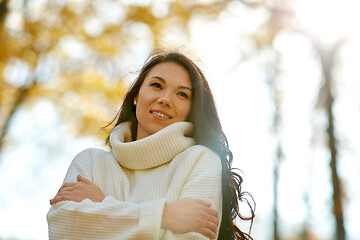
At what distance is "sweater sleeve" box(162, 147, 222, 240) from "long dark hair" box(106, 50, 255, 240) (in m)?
0.16

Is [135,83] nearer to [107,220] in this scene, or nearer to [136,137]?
[136,137]

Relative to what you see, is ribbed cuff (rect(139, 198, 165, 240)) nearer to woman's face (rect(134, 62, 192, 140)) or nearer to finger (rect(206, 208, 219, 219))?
finger (rect(206, 208, 219, 219))

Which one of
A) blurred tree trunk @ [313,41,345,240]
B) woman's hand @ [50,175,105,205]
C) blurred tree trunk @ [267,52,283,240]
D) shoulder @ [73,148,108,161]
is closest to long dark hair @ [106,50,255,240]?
shoulder @ [73,148,108,161]

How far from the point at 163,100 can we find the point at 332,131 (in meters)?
4.88

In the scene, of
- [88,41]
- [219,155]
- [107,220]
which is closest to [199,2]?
[88,41]

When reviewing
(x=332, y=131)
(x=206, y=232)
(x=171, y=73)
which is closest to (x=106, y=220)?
(x=206, y=232)

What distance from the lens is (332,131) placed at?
6.43 metres

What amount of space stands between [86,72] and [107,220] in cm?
689

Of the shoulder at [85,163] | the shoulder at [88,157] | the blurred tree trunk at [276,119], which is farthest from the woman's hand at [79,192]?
the blurred tree trunk at [276,119]

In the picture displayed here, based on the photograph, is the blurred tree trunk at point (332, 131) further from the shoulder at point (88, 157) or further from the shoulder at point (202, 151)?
the shoulder at point (88, 157)

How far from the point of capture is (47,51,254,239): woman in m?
1.76

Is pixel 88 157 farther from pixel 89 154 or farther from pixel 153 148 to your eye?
pixel 153 148

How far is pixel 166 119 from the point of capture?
7.64ft

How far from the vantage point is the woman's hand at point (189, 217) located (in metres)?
1.74
